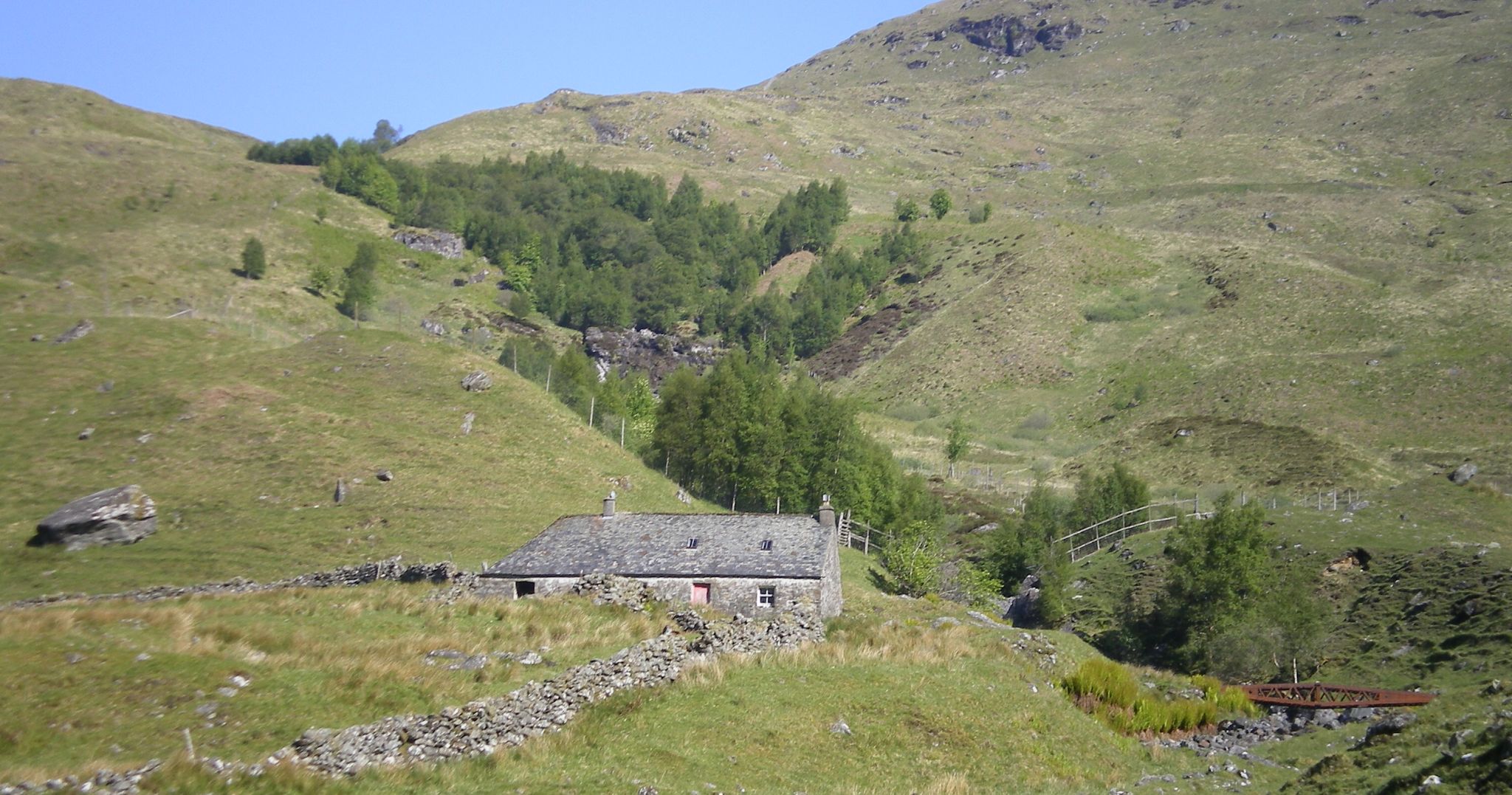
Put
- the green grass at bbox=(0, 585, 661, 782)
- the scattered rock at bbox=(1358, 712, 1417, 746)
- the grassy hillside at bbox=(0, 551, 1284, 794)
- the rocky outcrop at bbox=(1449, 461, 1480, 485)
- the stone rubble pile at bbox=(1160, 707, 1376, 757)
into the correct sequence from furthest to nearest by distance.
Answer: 1. the rocky outcrop at bbox=(1449, 461, 1480, 485)
2. the stone rubble pile at bbox=(1160, 707, 1376, 757)
3. the scattered rock at bbox=(1358, 712, 1417, 746)
4. the grassy hillside at bbox=(0, 551, 1284, 794)
5. the green grass at bbox=(0, 585, 661, 782)

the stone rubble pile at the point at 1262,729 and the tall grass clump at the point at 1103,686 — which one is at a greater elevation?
the tall grass clump at the point at 1103,686

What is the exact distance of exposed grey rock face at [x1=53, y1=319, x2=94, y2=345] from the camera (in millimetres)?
80500

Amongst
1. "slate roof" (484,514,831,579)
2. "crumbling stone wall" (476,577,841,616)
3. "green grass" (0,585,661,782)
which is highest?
"green grass" (0,585,661,782)

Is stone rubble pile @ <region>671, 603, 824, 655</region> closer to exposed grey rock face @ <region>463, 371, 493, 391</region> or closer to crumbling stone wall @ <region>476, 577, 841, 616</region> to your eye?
crumbling stone wall @ <region>476, 577, 841, 616</region>

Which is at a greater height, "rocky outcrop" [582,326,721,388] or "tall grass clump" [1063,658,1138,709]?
"rocky outcrop" [582,326,721,388]

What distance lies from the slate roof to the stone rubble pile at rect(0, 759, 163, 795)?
27.6 meters

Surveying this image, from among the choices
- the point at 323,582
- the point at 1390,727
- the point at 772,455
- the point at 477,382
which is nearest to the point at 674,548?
the point at 323,582

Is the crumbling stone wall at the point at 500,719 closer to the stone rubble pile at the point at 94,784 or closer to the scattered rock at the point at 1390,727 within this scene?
the stone rubble pile at the point at 94,784

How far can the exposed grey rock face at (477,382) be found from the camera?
85.1 meters

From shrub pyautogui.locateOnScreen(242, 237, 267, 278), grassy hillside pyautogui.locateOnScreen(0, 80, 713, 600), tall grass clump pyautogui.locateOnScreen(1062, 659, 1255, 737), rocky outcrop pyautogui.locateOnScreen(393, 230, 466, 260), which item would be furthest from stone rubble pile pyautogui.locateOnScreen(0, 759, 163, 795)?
rocky outcrop pyautogui.locateOnScreen(393, 230, 466, 260)

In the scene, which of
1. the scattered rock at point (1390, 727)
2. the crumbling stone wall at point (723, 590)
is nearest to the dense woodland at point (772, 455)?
the crumbling stone wall at point (723, 590)

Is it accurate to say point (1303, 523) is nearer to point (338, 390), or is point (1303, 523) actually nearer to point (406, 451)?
point (406, 451)

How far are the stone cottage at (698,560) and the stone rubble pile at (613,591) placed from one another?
1734 mm

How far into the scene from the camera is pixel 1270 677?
53.2 m
